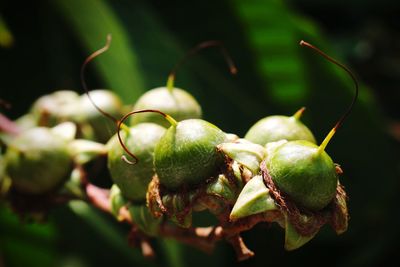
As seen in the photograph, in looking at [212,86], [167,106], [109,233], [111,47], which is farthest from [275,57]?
[167,106]

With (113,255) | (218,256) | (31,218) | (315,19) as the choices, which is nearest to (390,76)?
(315,19)

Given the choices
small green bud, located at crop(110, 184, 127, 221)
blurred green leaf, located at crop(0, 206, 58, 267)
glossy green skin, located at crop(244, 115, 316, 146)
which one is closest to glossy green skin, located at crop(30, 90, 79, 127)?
small green bud, located at crop(110, 184, 127, 221)

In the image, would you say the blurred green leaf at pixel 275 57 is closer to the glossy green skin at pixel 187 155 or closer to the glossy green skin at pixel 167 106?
the glossy green skin at pixel 167 106

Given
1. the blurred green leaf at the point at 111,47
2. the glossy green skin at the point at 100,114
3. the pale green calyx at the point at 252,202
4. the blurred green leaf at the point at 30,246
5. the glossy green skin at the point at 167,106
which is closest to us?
the pale green calyx at the point at 252,202

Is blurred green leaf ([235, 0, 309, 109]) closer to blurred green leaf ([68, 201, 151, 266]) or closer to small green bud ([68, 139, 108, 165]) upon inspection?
blurred green leaf ([68, 201, 151, 266])

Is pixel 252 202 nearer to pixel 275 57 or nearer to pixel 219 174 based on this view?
pixel 219 174

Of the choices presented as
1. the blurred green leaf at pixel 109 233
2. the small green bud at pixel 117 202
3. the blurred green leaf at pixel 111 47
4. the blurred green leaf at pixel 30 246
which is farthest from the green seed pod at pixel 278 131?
the blurred green leaf at pixel 30 246
